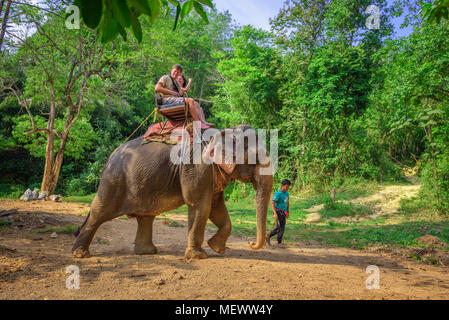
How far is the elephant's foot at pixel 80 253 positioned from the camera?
4.93 m

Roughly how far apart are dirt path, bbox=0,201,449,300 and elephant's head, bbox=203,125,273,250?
0.91m

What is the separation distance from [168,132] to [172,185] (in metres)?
0.94

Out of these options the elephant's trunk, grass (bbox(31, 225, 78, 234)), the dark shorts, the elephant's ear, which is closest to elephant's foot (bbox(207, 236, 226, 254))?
the elephant's trunk

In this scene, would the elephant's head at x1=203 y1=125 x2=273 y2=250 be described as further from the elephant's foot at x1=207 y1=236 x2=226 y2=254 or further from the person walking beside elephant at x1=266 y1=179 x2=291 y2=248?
the person walking beside elephant at x1=266 y1=179 x2=291 y2=248

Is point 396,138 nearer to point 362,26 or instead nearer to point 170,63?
point 362,26

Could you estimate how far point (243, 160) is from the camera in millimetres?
4926

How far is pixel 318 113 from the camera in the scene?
17094 millimetres

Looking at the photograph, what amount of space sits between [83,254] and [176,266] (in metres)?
1.69

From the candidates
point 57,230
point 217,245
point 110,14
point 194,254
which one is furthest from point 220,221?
point 110,14

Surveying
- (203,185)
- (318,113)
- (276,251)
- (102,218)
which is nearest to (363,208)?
(318,113)

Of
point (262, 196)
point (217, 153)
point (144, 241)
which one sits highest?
point (217, 153)

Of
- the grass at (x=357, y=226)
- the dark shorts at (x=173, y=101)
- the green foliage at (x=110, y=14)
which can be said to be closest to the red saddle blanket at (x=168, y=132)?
the dark shorts at (x=173, y=101)

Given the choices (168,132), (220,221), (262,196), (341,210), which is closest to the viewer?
(262,196)

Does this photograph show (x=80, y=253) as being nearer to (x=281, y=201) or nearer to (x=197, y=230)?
(x=197, y=230)
